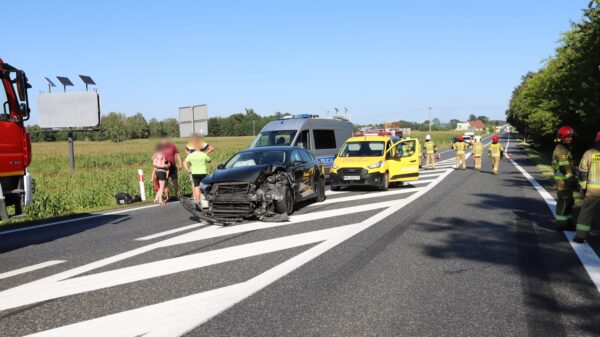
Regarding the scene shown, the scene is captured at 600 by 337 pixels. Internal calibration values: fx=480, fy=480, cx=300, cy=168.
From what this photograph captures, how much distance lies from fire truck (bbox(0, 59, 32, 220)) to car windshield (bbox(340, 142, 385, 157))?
979 cm

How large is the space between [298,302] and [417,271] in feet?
5.65

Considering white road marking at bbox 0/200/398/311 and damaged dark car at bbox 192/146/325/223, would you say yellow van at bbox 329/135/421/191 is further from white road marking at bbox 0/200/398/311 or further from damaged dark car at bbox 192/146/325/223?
white road marking at bbox 0/200/398/311

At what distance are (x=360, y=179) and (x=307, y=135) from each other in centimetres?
292

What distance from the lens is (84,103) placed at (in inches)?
1072

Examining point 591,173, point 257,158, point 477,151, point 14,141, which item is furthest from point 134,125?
point 591,173

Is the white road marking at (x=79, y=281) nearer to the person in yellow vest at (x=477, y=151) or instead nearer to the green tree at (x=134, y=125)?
the person in yellow vest at (x=477, y=151)

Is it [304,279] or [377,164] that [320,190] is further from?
[304,279]

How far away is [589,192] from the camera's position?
6684 millimetres

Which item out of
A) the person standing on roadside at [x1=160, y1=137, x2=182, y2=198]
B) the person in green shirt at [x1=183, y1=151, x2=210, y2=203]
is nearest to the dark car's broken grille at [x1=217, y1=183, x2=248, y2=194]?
the person in green shirt at [x1=183, y1=151, x2=210, y2=203]

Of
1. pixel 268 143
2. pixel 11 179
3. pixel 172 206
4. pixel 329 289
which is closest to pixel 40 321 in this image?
pixel 329 289

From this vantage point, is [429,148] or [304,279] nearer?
[304,279]

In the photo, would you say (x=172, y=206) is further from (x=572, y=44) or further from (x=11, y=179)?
(x=572, y=44)

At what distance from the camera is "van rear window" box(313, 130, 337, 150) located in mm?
16531

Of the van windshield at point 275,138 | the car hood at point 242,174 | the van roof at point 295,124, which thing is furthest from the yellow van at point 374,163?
the car hood at point 242,174
